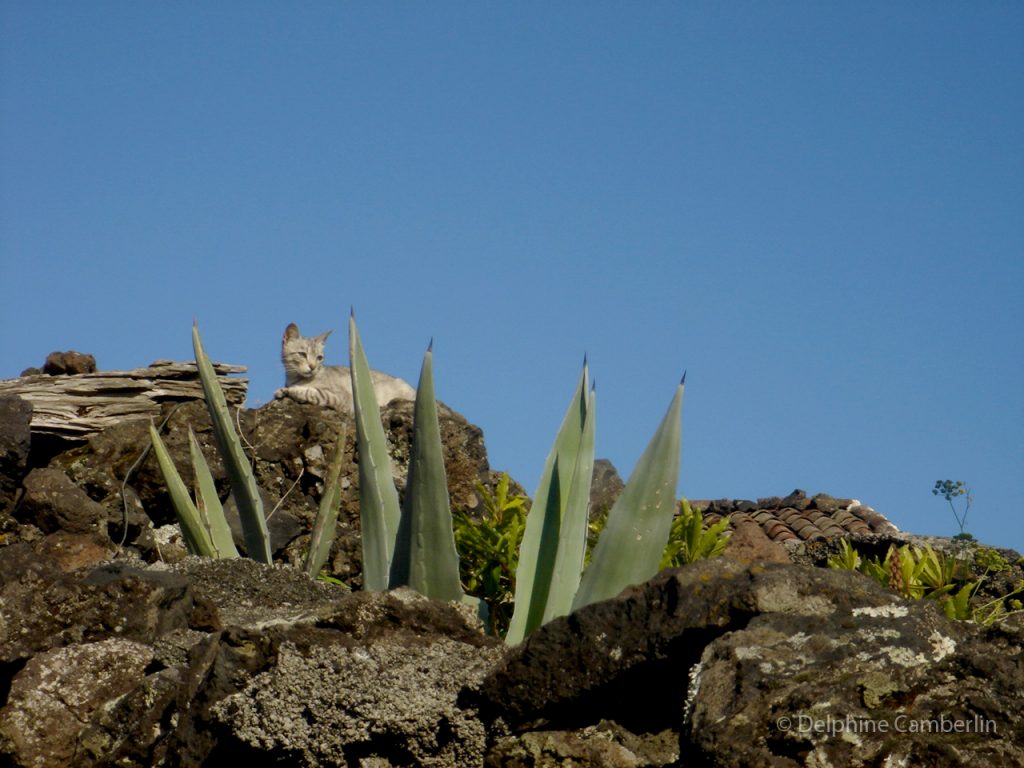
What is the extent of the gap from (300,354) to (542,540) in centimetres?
807

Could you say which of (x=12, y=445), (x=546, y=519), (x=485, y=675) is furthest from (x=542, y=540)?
(x=12, y=445)

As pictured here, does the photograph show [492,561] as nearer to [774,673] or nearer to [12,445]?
[774,673]

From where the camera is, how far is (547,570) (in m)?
4.42

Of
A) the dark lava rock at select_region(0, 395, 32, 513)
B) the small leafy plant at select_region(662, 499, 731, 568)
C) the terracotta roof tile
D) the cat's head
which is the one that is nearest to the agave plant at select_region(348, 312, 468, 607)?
the small leafy plant at select_region(662, 499, 731, 568)

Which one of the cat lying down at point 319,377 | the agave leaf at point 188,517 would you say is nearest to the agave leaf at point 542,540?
the agave leaf at point 188,517

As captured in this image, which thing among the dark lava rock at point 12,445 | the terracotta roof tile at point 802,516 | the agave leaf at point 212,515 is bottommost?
the agave leaf at point 212,515

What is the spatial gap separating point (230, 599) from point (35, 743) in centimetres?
101

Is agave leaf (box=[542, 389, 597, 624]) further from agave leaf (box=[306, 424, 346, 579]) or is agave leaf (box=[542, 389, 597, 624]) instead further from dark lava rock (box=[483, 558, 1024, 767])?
agave leaf (box=[306, 424, 346, 579])

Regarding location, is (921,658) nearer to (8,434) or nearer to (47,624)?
(47,624)

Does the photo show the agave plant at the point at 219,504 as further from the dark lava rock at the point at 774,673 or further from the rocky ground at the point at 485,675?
the dark lava rock at the point at 774,673

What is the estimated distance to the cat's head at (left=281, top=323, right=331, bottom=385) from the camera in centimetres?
1212

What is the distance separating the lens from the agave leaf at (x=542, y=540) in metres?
4.42

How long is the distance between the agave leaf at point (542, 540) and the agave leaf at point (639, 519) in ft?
0.67

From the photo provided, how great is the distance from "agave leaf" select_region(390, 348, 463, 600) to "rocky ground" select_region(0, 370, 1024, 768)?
0.93 feet
